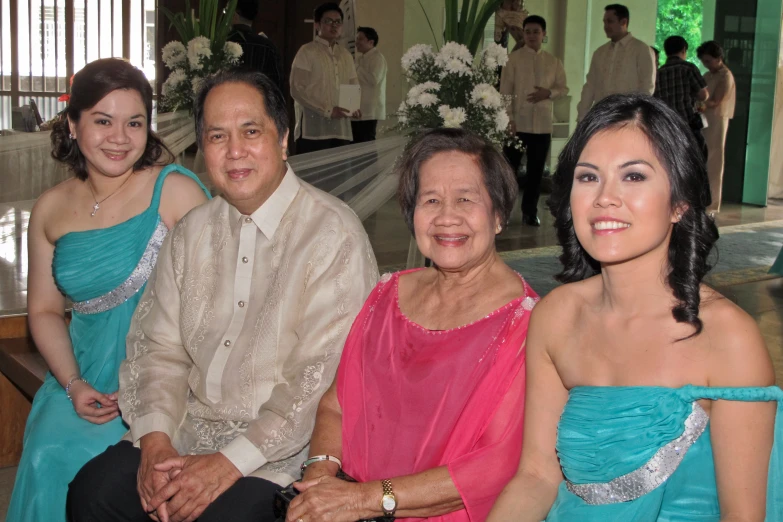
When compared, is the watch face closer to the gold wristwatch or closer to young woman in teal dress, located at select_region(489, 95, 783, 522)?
the gold wristwatch

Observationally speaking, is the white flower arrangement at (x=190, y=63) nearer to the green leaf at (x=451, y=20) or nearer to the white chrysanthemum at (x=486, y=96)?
the green leaf at (x=451, y=20)

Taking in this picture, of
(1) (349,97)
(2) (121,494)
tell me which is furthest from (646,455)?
(1) (349,97)

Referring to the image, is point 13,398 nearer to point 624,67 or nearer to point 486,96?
point 486,96

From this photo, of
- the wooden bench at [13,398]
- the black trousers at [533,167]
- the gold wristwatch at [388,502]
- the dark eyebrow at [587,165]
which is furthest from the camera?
the black trousers at [533,167]

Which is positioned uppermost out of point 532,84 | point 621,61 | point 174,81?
point 621,61

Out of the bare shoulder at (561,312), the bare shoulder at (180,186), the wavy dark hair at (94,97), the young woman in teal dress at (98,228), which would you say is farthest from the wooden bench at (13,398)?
the bare shoulder at (561,312)

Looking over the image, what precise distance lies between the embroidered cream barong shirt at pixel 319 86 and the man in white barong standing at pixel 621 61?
2.29 meters

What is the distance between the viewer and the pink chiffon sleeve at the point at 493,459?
1863mm

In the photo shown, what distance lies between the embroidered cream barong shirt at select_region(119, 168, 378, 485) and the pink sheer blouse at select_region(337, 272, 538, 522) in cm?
15

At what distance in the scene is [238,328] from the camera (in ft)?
7.54

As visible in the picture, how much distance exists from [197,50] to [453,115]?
2.35 meters

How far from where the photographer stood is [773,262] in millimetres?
6621

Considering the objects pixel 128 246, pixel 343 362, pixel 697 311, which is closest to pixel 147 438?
pixel 343 362

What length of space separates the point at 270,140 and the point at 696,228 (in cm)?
117
